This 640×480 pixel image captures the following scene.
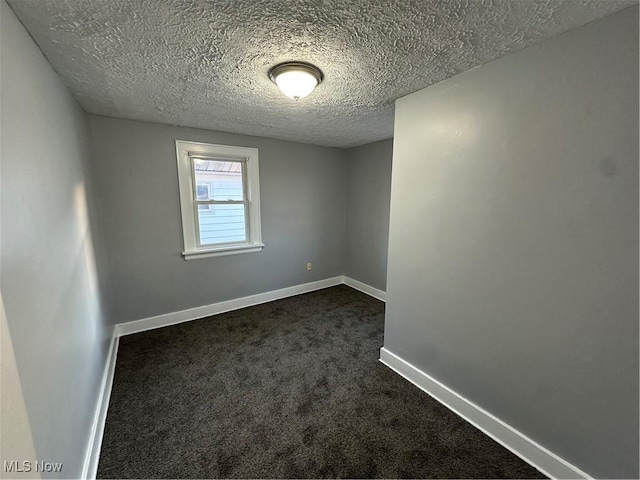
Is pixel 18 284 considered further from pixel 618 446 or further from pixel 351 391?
pixel 618 446

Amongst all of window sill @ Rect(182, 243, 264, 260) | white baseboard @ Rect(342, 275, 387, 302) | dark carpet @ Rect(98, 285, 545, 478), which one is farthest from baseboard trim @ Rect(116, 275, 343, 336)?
window sill @ Rect(182, 243, 264, 260)

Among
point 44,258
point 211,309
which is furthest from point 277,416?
point 211,309

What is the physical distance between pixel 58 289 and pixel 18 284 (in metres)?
0.44

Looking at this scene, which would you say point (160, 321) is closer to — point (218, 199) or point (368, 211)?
point (218, 199)

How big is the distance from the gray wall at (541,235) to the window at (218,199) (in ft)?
6.75

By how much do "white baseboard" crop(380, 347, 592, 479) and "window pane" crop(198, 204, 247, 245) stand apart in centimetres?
232

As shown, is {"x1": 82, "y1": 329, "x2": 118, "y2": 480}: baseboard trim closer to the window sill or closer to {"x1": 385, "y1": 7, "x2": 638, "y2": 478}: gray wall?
the window sill

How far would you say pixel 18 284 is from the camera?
89 cm

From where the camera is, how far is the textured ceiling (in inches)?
42.1

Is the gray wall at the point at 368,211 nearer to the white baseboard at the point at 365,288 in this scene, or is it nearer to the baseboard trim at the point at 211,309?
the white baseboard at the point at 365,288

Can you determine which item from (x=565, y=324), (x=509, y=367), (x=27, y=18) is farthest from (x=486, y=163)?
(x=27, y=18)

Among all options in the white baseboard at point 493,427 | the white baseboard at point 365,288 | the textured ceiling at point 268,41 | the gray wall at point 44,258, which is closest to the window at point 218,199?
the textured ceiling at point 268,41

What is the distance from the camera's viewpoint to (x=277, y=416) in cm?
180

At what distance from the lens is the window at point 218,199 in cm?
297
